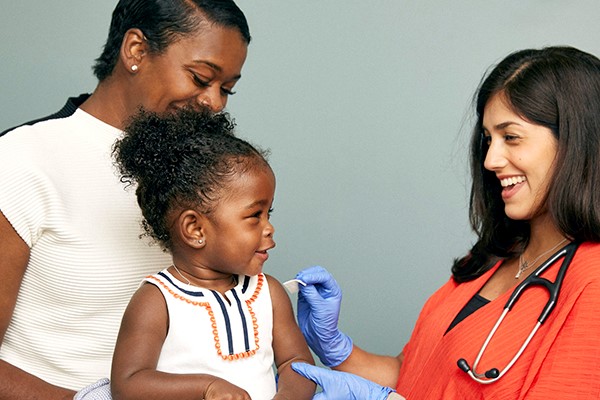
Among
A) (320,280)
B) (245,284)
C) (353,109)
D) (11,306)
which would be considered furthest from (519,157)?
(353,109)

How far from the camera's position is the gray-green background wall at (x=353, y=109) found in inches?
128

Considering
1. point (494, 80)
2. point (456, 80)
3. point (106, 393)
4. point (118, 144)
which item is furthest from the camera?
point (456, 80)

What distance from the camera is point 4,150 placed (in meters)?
1.75

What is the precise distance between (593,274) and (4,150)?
116cm

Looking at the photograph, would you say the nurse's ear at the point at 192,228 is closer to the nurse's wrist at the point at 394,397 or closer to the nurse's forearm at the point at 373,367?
the nurse's wrist at the point at 394,397

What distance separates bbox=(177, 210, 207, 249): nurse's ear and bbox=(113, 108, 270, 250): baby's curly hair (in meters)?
0.02

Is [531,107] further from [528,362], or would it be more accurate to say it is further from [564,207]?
[528,362]

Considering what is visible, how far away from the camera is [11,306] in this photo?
1.73 metres

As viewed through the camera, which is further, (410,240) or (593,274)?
(410,240)

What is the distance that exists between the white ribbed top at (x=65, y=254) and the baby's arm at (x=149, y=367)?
16 centimetres

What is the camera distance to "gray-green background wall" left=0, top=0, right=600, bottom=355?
3258mm

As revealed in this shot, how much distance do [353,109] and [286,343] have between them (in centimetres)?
166

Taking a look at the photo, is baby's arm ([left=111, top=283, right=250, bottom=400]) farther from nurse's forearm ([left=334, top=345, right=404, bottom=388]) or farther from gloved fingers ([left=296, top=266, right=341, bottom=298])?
nurse's forearm ([left=334, top=345, right=404, bottom=388])

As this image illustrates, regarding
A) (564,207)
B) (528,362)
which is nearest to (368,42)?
(564,207)
